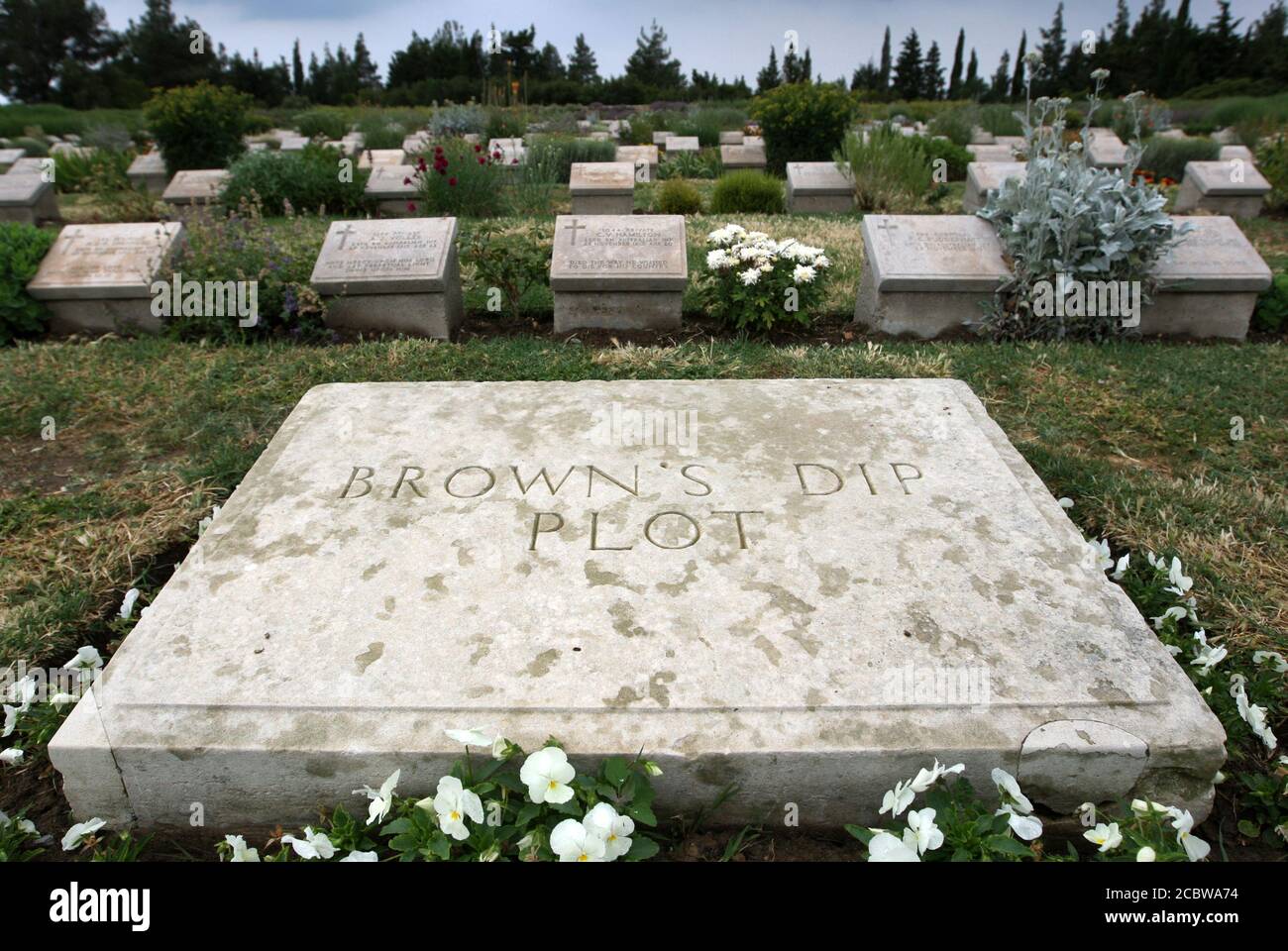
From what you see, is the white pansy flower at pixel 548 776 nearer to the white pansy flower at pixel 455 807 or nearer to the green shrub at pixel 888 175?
the white pansy flower at pixel 455 807

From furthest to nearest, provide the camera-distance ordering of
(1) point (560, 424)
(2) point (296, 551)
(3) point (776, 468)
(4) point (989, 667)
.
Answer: (1) point (560, 424)
(3) point (776, 468)
(2) point (296, 551)
(4) point (989, 667)

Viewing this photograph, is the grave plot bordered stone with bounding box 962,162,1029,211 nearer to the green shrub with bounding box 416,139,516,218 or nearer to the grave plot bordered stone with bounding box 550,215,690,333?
the grave plot bordered stone with bounding box 550,215,690,333

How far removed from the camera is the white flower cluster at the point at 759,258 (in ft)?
16.9

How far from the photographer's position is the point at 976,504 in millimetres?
2430

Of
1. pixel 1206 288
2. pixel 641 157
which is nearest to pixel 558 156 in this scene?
pixel 641 157

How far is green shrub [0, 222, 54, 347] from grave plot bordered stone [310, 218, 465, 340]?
1.81m

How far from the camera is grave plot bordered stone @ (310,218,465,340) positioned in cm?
521

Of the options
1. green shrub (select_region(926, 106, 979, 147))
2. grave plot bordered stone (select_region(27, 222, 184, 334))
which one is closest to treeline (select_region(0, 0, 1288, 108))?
green shrub (select_region(926, 106, 979, 147))

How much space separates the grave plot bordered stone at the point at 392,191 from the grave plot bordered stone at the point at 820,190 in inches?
173

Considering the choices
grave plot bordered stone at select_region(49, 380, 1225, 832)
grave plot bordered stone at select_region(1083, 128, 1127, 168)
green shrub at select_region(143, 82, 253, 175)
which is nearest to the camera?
grave plot bordered stone at select_region(49, 380, 1225, 832)

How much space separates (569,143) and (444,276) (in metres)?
8.22

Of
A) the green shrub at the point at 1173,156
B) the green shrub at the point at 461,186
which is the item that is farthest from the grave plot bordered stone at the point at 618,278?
the green shrub at the point at 1173,156
